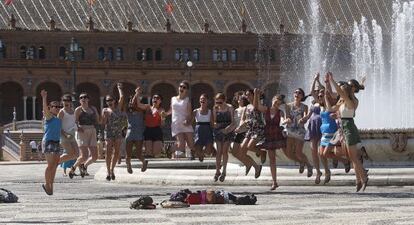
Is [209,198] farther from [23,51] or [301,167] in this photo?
[23,51]

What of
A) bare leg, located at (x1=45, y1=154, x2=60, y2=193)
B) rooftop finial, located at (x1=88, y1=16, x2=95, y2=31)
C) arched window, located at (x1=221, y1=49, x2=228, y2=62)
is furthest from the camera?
Result: arched window, located at (x1=221, y1=49, x2=228, y2=62)

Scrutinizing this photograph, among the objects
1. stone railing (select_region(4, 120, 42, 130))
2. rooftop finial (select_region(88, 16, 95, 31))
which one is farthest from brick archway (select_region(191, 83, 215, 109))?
stone railing (select_region(4, 120, 42, 130))

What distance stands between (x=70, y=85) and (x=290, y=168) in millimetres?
61357

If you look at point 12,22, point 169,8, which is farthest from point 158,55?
point 12,22

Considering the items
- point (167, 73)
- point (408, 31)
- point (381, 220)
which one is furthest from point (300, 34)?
point (381, 220)

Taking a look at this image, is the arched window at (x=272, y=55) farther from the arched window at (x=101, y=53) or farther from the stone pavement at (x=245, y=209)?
the stone pavement at (x=245, y=209)

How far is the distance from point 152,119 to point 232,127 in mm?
2114

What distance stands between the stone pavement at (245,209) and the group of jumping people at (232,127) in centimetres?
64

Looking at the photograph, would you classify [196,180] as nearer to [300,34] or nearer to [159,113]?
[159,113]

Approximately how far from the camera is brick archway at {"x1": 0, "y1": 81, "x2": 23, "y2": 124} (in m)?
79.4

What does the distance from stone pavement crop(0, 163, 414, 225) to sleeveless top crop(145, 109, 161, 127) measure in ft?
4.66

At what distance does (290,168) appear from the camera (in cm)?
2131

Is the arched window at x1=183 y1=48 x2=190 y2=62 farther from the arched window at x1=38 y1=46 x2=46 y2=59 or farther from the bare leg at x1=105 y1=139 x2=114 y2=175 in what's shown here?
the bare leg at x1=105 y1=139 x2=114 y2=175

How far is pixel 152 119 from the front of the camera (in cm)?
1986
